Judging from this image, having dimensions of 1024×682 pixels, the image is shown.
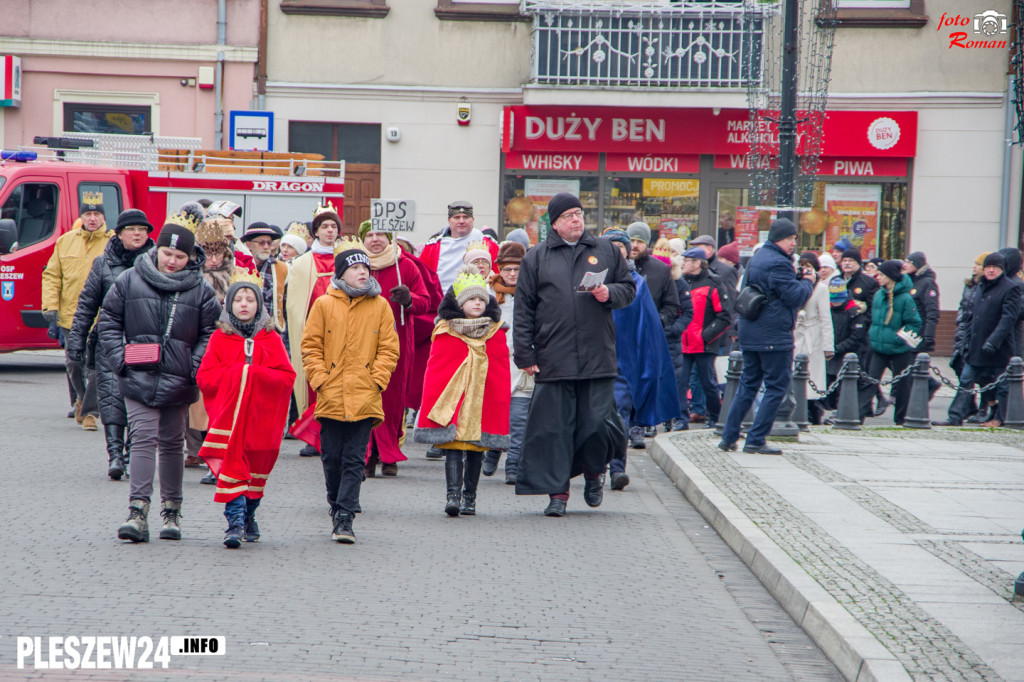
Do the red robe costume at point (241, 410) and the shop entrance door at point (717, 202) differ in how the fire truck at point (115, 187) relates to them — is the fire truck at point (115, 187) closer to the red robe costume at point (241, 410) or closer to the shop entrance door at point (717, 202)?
the shop entrance door at point (717, 202)

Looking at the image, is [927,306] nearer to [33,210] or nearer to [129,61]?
[33,210]

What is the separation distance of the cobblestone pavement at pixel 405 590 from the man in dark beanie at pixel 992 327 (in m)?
6.06

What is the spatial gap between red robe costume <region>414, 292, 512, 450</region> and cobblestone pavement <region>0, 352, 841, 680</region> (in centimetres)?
55

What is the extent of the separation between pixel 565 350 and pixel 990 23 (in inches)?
655

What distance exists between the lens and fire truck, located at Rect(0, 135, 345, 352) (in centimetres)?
1591

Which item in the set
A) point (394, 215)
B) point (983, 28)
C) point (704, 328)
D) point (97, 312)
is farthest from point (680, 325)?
point (983, 28)

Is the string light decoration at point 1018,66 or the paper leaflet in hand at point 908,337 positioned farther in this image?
the string light decoration at point 1018,66

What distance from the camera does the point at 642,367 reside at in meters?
9.70

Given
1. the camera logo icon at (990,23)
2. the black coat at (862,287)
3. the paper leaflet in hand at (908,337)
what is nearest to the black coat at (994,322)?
the paper leaflet in hand at (908,337)

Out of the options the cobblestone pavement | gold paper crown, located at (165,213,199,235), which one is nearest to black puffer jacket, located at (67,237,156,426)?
the cobblestone pavement

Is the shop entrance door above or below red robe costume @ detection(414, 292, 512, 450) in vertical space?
above

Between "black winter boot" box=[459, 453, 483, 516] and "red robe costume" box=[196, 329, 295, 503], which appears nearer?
"red robe costume" box=[196, 329, 295, 503]

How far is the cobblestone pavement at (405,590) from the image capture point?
16.7 feet

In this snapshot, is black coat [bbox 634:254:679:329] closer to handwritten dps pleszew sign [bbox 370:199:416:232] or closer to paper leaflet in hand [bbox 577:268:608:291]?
handwritten dps pleszew sign [bbox 370:199:416:232]
